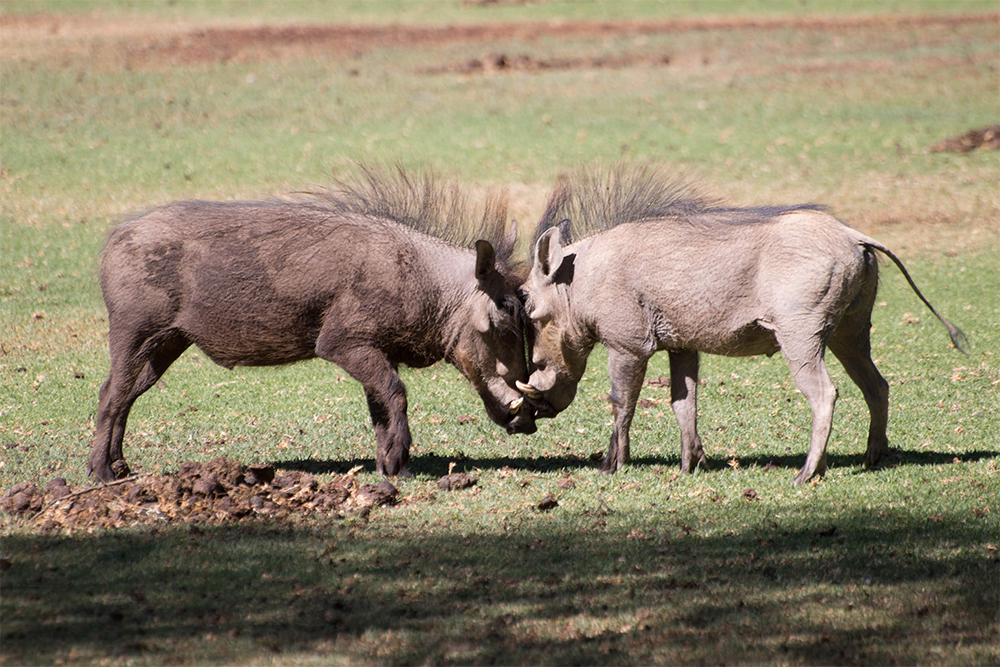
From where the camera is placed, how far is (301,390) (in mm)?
10211

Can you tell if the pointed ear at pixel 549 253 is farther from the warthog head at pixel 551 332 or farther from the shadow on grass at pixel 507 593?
the shadow on grass at pixel 507 593

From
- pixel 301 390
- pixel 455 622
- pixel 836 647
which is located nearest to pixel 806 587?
pixel 836 647

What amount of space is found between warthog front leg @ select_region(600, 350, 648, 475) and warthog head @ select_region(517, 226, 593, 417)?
0.31m

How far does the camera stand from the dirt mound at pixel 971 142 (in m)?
17.8

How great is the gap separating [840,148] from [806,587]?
13.9 metres

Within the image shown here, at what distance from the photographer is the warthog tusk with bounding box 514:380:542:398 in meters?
7.65

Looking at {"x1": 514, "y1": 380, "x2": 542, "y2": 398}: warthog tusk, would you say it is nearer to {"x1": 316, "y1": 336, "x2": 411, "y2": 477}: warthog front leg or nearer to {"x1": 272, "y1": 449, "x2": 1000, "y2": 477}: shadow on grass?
{"x1": 272, "y1": 449, "x2": 1000, "y2": 477}: shadow on grass

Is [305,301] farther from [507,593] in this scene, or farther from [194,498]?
[507,593]

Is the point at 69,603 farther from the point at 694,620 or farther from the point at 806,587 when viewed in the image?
the point at 806,587

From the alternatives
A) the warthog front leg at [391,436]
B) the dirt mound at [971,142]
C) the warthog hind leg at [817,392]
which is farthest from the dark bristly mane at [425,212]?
the dirt mound at [971,142]

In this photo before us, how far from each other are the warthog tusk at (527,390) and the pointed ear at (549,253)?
2.43 feet

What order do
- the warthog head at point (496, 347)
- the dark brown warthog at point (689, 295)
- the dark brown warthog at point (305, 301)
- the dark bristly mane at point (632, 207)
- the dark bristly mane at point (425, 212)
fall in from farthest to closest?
the dark bristly mane at point (425, 212)
the warthog head at point (496, 347)
the dark bristly mane at point (632, 207)
the dark brown warthog at point (305, 301)
the dark brown warthog at point (689, 295)

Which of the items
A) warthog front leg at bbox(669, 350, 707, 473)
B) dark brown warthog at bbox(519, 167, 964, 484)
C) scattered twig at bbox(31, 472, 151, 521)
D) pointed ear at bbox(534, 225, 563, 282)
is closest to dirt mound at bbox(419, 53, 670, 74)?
dark brown warthog at bbox(519, 167, 964, 484)

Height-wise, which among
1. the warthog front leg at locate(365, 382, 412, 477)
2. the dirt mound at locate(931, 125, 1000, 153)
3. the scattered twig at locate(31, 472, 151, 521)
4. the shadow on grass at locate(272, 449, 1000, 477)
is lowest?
the dirt mound at locate(931, 125, 1000, 153)
